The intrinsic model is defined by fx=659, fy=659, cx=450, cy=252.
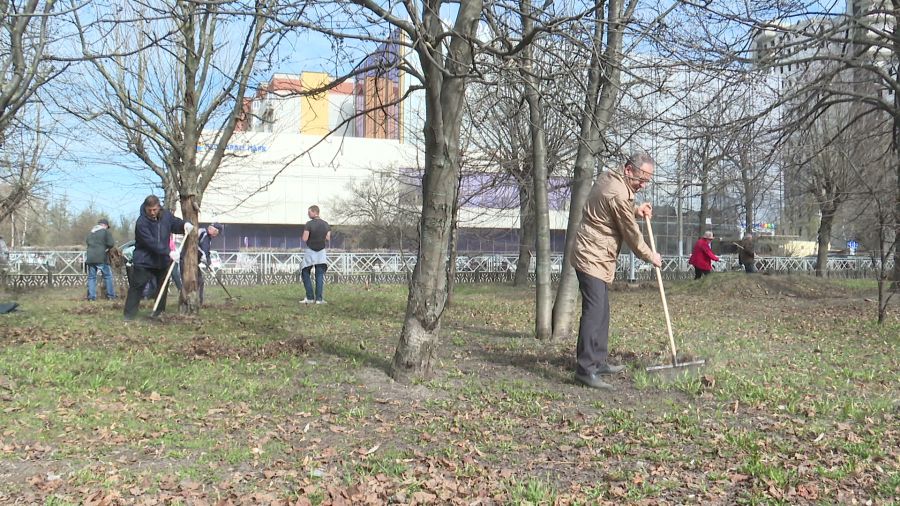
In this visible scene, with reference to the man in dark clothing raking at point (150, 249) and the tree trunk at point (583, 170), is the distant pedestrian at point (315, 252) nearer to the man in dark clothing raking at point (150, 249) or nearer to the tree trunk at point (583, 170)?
the man in dark clothing raking at point (150, 249)

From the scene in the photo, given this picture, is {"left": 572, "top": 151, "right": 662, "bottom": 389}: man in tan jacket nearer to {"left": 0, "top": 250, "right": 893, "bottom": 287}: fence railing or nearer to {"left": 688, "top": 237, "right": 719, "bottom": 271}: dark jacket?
{"left": 0, "top": 250, "right": 893, "bottom": 287}: fence railing

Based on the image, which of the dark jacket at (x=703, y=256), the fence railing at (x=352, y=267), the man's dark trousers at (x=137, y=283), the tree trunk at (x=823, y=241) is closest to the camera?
the man's dark trousers at (x=137, y=283)

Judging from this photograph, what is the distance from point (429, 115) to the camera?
5.10 meters

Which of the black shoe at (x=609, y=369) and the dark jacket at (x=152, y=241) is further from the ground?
the dark jacket at (x=152, y=241)

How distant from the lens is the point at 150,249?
845 cm

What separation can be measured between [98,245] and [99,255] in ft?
0.68

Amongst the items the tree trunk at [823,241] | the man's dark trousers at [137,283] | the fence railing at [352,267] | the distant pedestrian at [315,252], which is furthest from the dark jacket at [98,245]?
the tree trunk at [823,241]

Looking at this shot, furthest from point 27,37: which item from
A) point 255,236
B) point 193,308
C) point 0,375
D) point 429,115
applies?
point 255,236

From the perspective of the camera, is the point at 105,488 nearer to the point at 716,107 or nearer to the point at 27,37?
the point at 27,37

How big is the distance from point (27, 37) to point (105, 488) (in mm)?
8716

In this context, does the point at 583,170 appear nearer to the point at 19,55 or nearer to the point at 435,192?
the point at 435,192

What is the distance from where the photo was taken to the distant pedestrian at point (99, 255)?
43.1 ft

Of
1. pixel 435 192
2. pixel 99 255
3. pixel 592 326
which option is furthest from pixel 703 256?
pixel 99 255

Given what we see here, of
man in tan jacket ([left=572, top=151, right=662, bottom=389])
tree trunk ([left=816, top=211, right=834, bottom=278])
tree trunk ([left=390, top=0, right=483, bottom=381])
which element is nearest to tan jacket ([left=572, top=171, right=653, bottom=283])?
man in tan jacket ([left=572, top=151, right=662, bottom=389])
